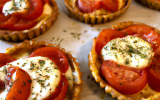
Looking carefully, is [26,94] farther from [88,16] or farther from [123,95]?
[88,16]

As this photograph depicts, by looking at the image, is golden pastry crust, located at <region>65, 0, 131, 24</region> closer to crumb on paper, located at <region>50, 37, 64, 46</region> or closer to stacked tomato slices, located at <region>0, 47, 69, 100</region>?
crumb on paper, located at <region>50, 37, 64, 46</region>

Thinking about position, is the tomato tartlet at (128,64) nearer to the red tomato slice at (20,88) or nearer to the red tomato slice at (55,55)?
the red tomato slice at (55,55)

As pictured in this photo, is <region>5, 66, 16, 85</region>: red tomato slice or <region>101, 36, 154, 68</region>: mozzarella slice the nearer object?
<region>5, 66, 16, 85</region>: red tomato slice

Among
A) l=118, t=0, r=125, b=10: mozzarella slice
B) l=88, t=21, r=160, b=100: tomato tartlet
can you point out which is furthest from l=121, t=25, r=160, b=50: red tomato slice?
l=118, t=0, r=125, b=10: mozzarella slice

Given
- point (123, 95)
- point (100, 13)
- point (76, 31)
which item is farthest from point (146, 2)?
point (123, 95)

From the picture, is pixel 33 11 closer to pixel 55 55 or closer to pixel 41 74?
pixel 55 55

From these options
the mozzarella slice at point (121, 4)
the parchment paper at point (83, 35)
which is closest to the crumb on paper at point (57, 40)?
the parchment paper at point (83, 35)
